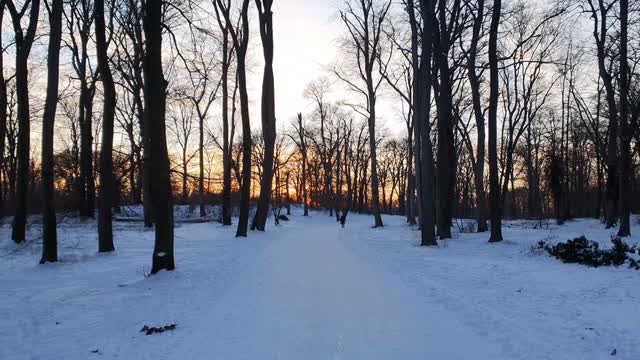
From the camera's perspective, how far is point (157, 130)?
353 inches

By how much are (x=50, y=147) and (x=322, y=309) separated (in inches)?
324

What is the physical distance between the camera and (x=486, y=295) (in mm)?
6895

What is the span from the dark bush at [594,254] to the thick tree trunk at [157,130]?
9046 mm

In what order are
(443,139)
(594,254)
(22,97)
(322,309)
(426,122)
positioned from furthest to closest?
1. (443,139)
2. (426,122)
3. (22,97)
4. (594,254)
5. (322,309)

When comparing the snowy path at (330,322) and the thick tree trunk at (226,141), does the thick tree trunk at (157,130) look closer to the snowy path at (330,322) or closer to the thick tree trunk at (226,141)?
the snowy path at (330,322)

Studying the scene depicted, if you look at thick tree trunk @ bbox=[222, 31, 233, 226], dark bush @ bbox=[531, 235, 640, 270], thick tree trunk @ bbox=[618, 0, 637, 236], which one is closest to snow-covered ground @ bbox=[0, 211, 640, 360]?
dark bush @ bbox=[531, 235, 640, 270]

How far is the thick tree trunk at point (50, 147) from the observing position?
10.3m

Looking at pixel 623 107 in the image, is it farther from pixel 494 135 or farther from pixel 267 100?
pixel 267 100

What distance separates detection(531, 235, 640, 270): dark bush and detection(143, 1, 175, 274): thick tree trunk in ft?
29.7

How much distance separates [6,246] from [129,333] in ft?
35.1

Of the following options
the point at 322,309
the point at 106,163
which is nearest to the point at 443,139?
the point at 106,163

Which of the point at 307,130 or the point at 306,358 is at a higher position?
the point at 307,130

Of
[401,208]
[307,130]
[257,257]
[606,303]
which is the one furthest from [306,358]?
[401,208]

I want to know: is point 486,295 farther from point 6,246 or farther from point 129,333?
point 6,246
